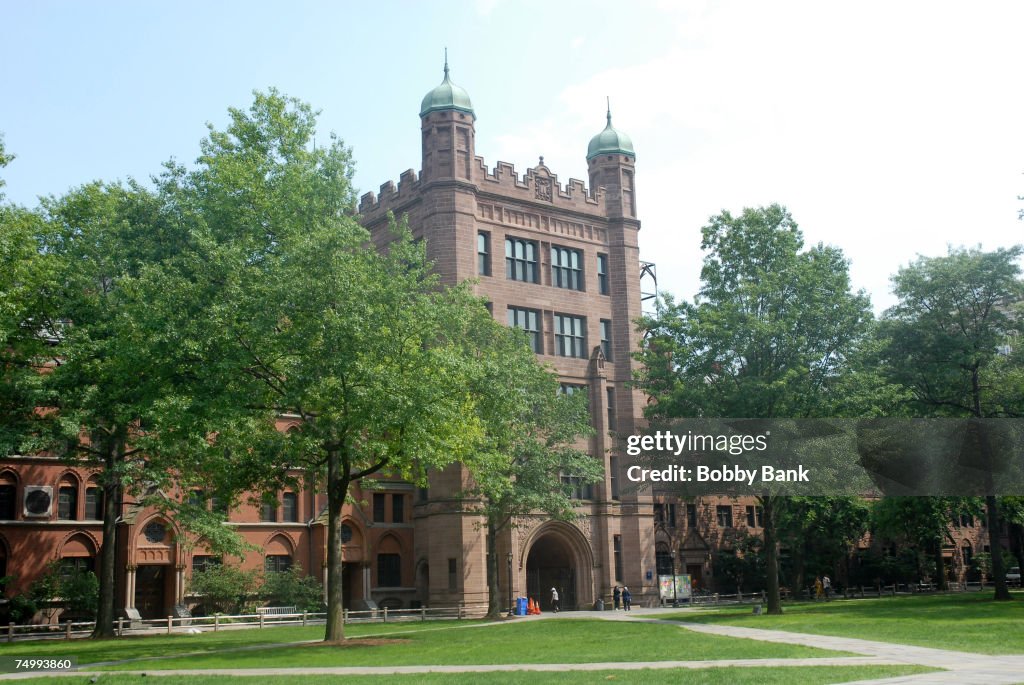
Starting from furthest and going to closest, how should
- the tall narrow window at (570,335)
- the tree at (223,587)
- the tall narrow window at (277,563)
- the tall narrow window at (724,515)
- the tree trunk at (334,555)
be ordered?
the tall narrow window at (724,515)
the tall narrow window at (570,335)
the tall narrow window at (277,563)
the tree at (223,587)
the tree trunk at (334,555)

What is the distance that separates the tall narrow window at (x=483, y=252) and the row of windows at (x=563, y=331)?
263 cm

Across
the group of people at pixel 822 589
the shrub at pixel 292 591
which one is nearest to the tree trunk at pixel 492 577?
the shrub at pixel 292 591

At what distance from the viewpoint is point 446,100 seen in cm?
5472

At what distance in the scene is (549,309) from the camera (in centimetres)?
5656

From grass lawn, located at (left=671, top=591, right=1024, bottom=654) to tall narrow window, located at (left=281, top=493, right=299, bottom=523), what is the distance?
78.1 ft

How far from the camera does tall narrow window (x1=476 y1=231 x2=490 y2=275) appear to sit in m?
55.0

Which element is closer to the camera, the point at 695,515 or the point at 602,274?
the point at 602,274

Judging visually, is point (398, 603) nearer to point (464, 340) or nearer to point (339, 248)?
point (464, 340)

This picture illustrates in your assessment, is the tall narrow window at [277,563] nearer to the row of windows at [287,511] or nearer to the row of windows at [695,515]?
the row of windows at [287,511]

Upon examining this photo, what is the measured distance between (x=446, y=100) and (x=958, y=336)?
95.1 ft

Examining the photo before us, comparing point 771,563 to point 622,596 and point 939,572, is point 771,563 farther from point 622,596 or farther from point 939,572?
point 939,572

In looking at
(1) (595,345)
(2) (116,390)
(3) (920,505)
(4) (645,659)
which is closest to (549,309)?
(1) (595,345)

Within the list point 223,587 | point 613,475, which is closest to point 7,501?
point 223,587

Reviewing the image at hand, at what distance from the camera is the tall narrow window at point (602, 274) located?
59.3 m
